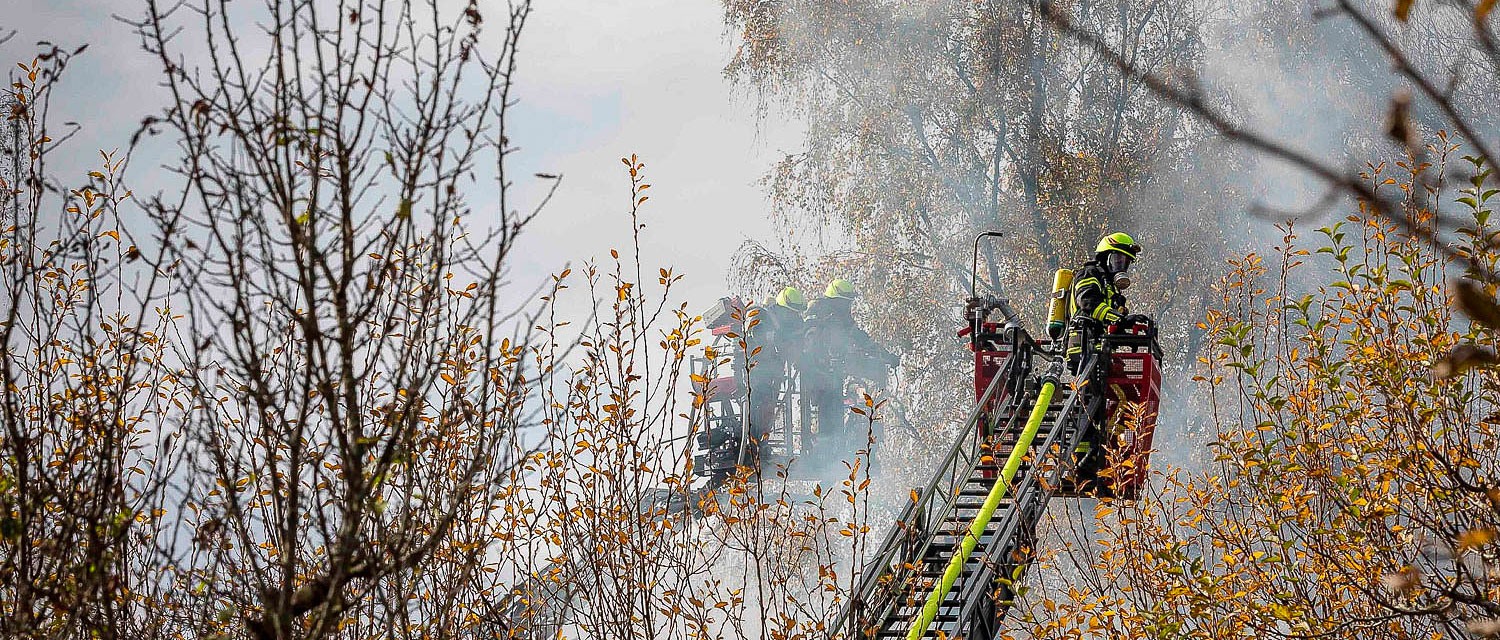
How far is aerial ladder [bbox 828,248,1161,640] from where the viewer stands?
6625 mm

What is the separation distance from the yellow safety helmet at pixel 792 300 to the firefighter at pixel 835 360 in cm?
22

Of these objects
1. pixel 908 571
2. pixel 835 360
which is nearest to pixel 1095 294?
pixel 908 571

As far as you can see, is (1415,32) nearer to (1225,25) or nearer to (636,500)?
(1225,25)

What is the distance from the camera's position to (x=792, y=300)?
19.2 metres

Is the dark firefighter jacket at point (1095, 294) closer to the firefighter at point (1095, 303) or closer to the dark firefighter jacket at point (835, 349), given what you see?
the firefighter at point (1095, 303)

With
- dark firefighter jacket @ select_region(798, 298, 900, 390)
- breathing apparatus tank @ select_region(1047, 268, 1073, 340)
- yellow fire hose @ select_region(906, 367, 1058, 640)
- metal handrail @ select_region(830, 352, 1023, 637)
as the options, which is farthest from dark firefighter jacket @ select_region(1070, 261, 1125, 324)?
dark firefighter jacket @ select_region(798, 298, 900, 390)

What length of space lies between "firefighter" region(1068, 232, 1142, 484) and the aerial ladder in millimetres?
19

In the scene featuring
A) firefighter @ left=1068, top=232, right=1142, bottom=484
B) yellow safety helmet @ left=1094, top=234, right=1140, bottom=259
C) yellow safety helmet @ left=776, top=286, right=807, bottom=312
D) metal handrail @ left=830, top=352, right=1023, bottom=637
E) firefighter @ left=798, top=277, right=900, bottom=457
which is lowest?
metal handrail @ left=830, top=352, right=1023, bottom=637

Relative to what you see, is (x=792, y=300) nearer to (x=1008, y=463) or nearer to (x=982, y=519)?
(x=1008, y=463)

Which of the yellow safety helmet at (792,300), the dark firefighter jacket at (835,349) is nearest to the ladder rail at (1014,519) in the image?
the dark firefighter jacket at (835,349)

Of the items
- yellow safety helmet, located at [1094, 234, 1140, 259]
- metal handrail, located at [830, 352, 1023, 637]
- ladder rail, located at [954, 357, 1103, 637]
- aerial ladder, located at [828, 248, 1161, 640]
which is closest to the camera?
metal handrail, located at [830, 352, 1023, 637]

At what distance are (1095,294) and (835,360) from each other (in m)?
10.2

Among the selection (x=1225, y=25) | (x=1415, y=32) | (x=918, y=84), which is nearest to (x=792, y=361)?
(x=918, y=84)

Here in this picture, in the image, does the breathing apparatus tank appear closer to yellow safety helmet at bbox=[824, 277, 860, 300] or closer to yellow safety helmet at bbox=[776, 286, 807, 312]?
yellow safety helmet at bbox=[824, 277, 860, 300]
